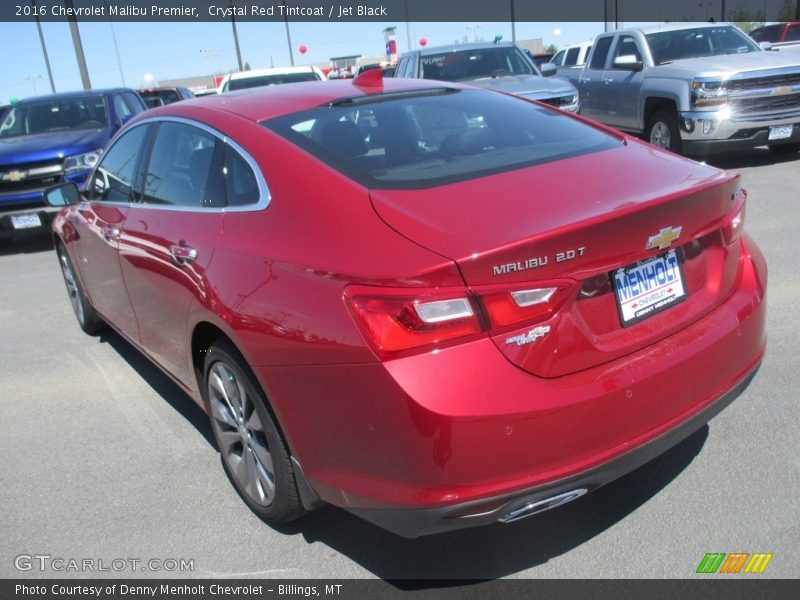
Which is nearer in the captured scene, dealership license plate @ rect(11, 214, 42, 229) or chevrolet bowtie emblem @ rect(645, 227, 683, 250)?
chevrolet bowtie emblem @ rect(645, 227, 683, 250)

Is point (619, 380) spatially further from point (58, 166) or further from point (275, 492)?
point (58, 166)

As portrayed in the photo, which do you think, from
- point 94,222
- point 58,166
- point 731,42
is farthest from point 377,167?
point 731,42

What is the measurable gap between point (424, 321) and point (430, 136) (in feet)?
4.18

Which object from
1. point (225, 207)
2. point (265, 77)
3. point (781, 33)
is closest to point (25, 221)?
point (265, 77)

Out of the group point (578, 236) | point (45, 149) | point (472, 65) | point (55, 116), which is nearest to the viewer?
point (578, 236)

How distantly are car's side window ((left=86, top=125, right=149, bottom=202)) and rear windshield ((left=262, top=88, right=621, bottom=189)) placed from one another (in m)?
1.40

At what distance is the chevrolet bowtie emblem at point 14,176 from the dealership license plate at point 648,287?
28.3 ft

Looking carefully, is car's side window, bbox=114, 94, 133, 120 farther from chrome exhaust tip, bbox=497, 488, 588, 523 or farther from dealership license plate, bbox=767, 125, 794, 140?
chrome exhaust tip, bbox=497, 488, 588, 523

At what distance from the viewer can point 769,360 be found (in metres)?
4.23

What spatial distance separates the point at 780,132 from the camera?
9.55 metres

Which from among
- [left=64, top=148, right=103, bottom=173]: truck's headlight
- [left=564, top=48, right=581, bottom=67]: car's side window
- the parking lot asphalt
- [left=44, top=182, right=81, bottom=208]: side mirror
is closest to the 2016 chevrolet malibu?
the parking lot asphalt

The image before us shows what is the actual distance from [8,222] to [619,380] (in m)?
8.72

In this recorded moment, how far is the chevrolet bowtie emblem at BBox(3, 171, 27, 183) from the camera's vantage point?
9117 mm

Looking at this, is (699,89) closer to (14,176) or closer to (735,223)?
(735,223)
